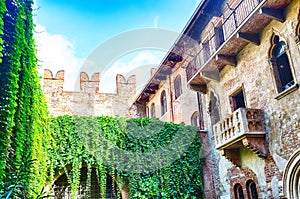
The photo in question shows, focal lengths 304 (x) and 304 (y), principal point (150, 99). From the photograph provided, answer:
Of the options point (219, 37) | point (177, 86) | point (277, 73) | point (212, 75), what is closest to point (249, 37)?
point (277, 73)

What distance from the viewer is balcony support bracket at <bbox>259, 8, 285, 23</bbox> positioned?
8.83m

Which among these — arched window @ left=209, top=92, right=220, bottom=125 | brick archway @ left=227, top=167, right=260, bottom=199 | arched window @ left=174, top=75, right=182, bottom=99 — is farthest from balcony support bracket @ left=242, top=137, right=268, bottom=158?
arched window @ left=174, top=75, right=182, bottom=99

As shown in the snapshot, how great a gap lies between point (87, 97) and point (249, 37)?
15.2m

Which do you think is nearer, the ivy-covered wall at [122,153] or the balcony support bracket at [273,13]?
the balcony support bracket at [273,13]

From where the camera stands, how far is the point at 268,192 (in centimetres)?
925

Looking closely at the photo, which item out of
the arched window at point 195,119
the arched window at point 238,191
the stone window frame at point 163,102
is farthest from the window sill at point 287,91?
the stone window frame at point 163,102

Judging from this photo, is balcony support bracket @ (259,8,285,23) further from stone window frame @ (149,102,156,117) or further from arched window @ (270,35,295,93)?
stone window frame @ (149,102,156,117)

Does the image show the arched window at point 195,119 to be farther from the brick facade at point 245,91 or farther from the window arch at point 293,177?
the window arch at point 293,177

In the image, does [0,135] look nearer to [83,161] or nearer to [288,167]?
[83,161]

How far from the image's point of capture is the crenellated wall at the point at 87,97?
21.9 m

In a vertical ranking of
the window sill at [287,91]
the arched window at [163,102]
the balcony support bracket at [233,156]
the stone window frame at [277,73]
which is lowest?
the balcony support bracket at [233,156]

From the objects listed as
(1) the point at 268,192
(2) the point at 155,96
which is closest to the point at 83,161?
(1) the point at 268,192

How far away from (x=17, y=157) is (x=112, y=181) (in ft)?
20.2

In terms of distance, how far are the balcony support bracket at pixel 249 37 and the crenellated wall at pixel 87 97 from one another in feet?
47.9
